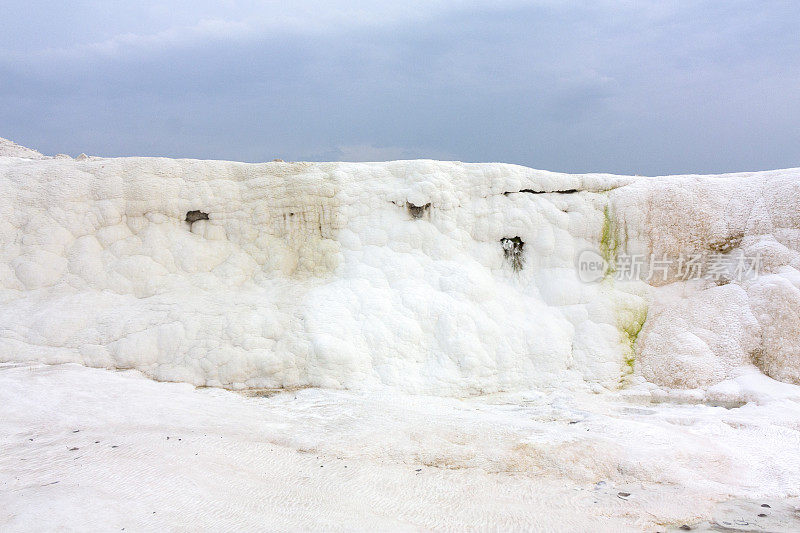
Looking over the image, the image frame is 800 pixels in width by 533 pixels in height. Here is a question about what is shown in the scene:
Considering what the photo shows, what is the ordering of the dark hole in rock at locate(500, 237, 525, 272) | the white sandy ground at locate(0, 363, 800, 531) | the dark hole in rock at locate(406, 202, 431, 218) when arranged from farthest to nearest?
the dark hole in rock at locate(500, 237, 525, 272)
the dark hole in rock at locate(406, 202, 431, 218)
the white sandy ground at locate(0, 363, 800, 531)

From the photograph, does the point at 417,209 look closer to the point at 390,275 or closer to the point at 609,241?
the point at 390,275

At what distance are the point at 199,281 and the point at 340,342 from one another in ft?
7.71

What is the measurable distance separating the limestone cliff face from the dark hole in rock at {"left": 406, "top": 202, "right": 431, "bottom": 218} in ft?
0.07

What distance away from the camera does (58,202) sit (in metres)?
7.65

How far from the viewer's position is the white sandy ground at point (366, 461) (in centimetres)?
354

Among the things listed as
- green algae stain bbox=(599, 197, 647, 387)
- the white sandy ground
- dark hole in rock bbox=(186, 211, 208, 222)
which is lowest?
the white sandy ground

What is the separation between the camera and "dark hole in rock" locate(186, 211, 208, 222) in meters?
8.01

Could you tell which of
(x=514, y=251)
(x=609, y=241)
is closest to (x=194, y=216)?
(x=514, y=251)

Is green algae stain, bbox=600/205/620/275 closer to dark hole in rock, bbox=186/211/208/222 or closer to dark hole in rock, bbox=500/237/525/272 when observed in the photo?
dark hole in rock, bbox=500/237/525/272

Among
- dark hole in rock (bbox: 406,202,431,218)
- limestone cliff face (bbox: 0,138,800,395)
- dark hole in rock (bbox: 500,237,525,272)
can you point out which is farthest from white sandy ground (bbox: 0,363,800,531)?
dark hole in rock (bbox: 406,202,431,218)

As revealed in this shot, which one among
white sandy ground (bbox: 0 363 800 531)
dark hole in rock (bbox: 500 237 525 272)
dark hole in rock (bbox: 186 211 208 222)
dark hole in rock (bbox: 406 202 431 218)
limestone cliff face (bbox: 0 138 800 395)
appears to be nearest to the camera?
white sandy ground (bbox: 0 363 800 531)

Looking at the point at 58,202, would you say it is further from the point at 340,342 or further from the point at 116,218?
the point at 340,342

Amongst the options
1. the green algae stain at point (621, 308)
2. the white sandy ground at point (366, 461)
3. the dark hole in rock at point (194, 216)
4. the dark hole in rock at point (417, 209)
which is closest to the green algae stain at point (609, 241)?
the green algae stain at point (621, 308)

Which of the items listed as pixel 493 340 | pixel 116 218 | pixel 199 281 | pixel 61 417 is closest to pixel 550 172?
pixel 493 340
